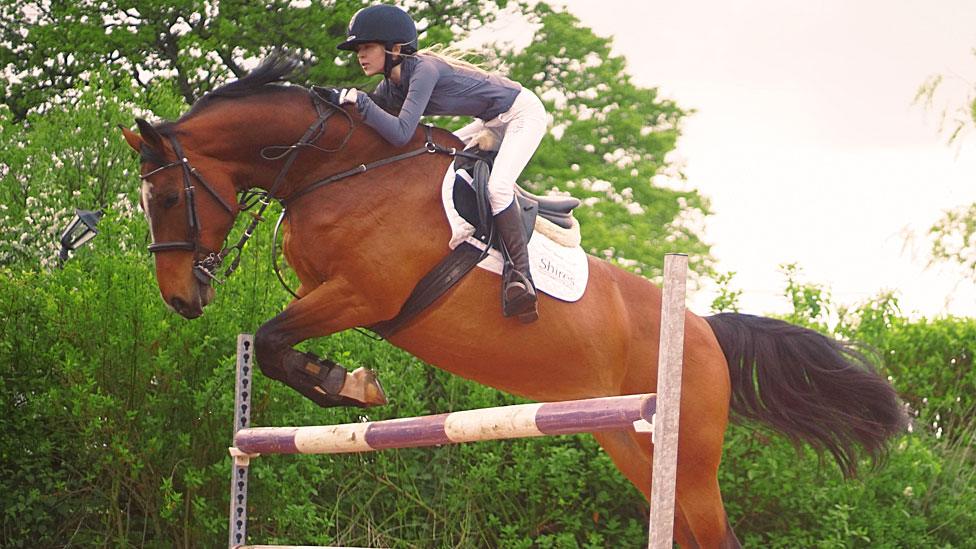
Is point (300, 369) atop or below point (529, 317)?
below

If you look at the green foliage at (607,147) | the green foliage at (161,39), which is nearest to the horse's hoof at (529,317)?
the green foliage at (161,39)

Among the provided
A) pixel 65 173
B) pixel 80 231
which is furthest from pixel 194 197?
pixel 65 173

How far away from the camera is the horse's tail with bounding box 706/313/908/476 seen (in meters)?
5.24

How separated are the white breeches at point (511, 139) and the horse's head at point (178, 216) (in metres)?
0.93

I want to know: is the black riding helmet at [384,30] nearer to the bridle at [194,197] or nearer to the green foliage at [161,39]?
the bridle at [194,197]

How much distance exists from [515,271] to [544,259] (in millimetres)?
223

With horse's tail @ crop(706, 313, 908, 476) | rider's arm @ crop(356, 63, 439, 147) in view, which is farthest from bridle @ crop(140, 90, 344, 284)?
horse's tail @ crop(706, 313, 908, 476)

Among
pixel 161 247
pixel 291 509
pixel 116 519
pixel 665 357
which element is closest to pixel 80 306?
pixel 116 519

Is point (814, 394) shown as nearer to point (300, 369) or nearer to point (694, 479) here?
point (694, 479)

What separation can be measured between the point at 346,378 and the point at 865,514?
12.4ft

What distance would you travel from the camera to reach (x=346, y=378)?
415cm

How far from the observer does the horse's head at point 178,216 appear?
4.14m

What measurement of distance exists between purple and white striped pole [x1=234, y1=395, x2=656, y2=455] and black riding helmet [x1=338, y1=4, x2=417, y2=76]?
1.28m

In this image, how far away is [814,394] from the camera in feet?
17.4
